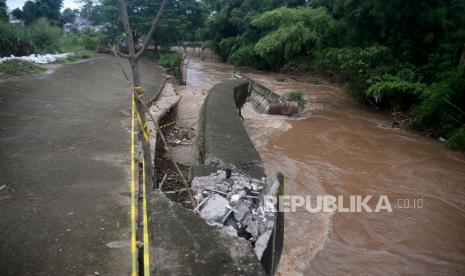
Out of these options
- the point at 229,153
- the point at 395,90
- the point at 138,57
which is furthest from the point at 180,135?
the point at 395,90

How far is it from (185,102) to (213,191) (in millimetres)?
11776

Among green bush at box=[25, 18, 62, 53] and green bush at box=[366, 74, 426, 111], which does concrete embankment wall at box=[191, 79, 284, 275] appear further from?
green bush at box=[25, 18, 62, 53]

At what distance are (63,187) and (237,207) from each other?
2.70 m

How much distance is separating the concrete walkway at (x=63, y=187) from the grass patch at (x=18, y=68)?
12.3ft

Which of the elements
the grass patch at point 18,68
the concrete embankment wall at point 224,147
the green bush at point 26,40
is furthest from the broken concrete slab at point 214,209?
the green bush at point 26,40

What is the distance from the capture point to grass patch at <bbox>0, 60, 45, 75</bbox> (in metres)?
13.3

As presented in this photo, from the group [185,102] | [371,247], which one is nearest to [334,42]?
[185,102]

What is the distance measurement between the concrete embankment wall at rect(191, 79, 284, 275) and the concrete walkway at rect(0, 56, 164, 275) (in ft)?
4.39

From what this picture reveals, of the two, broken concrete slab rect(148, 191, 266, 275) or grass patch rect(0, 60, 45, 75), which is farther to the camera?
grass patch rect(0, 60, 45, 75)

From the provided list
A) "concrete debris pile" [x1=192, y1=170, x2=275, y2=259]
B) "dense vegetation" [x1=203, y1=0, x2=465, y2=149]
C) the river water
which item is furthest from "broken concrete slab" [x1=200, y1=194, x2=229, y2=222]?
"dense vegetation" [x1=203, y1=0, x2=465, y2=149]

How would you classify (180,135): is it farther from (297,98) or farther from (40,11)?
(40,11)

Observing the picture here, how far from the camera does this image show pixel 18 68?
546 inches

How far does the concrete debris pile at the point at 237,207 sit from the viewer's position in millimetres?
3834

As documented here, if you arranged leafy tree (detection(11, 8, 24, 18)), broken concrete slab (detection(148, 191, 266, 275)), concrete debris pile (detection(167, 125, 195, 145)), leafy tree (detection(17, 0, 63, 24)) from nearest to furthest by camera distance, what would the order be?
1. broken concrete slab (detection(148, 191, 266, 275))
2. concrete debris pile (detection(167, 125, 195, 145))
3. leafy tree (detection(11, 8, 24, 18))
4. leafy tree (detection(17, 0, 63, 24))
